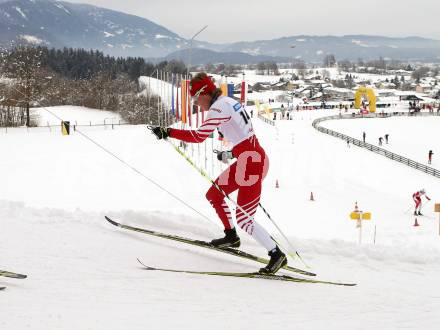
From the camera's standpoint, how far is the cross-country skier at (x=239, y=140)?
4.97 metres

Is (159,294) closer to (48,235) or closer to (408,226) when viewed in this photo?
(48,235)

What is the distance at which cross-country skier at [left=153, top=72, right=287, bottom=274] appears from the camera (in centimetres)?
497

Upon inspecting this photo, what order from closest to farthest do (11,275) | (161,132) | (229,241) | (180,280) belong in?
(11,275) < (161,132) < (180,280) < (229,241)

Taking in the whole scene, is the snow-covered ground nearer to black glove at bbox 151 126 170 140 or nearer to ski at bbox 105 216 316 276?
ski at bbox 105 216 316 276

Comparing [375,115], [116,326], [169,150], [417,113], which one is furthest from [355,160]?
[417,113]

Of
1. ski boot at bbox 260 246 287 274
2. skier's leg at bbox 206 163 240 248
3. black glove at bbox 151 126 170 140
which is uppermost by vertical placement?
black glove at bbox 151 126 170 140

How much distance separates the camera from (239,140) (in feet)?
17.0

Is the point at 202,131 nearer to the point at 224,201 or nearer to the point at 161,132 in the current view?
the point at 161,132

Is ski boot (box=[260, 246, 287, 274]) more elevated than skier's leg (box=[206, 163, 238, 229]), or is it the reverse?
skier's leg (box=[206, 163, 238, 229])

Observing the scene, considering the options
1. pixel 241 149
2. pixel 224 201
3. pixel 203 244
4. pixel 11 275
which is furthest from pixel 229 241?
pixel 11 275

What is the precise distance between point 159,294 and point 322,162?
2541 centimetres

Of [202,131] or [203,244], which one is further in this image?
[203,244]

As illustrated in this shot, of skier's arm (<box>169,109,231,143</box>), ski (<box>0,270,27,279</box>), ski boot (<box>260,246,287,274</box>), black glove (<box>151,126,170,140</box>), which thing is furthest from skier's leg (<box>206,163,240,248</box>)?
ski (<box>0,270,27,279</box>)

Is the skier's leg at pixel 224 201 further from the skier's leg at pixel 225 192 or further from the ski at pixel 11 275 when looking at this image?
the ski at pixel 11 275
